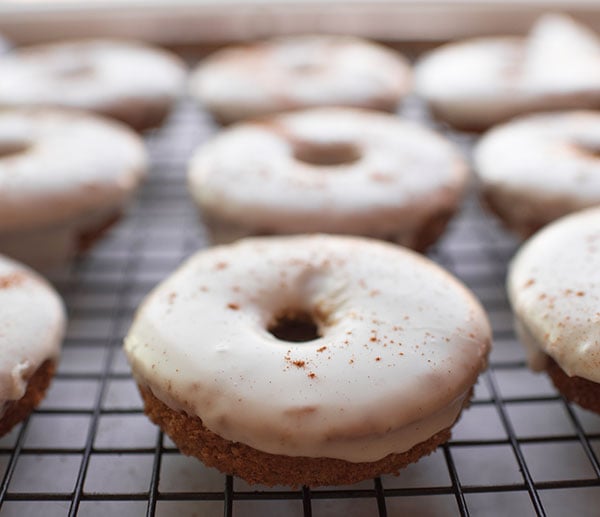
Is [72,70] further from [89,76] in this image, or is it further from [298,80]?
[298,80]

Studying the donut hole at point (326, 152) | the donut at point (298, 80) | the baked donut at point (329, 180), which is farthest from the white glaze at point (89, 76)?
the donut hole at point (326, 152)

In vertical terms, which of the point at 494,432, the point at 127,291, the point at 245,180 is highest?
the point at 245,180

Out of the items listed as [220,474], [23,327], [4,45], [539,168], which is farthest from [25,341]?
[4,45]

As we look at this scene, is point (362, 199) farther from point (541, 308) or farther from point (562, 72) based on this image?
point (562, 72)

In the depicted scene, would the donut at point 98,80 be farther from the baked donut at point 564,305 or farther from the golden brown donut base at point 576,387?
the golden brown donut base at point 576,387

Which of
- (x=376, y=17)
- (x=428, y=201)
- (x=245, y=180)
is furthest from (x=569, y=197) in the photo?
(x=376, y=17)

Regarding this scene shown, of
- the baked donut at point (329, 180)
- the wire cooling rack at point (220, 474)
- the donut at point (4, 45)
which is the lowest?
the donut at point (4, 45)
